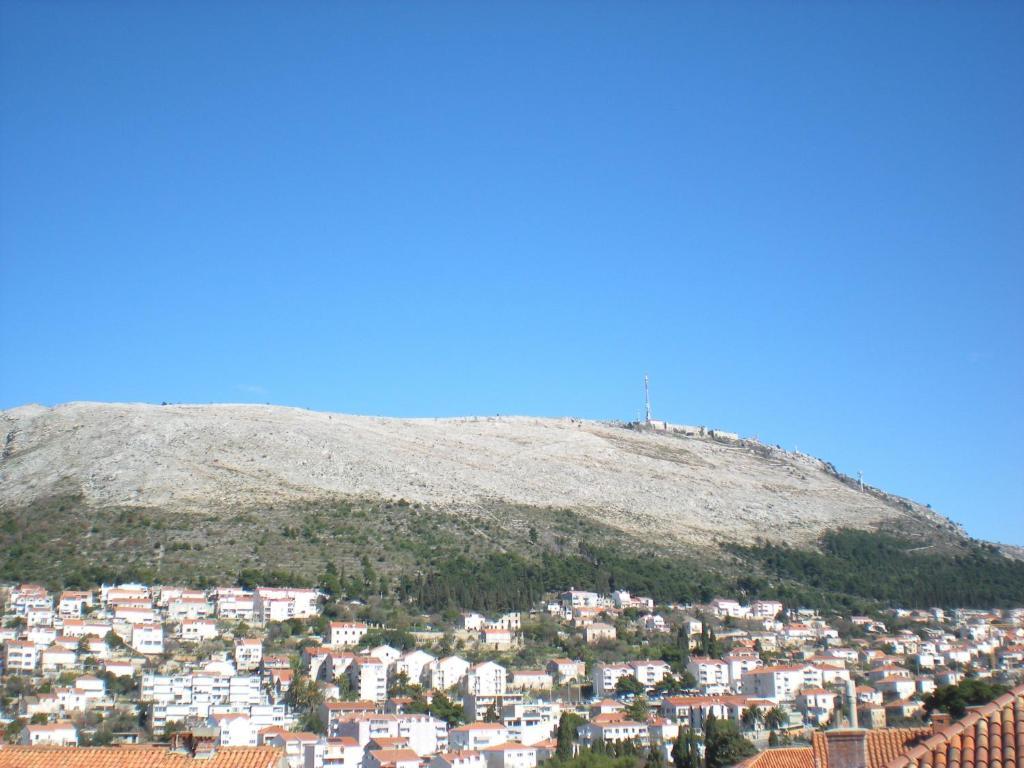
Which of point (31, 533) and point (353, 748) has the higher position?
point (31, 533)

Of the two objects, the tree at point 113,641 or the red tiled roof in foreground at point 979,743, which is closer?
the red tiled roof in foreground at point 979,743

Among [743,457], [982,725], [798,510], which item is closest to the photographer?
[982,725]

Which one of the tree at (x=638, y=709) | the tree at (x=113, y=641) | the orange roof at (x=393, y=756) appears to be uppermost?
the tree at (x=113, y=641)

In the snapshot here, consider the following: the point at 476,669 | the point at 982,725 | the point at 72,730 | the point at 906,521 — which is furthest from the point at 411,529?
the point at 982,725

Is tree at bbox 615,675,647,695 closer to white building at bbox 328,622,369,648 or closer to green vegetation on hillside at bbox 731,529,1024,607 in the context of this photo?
white building at bbox 328,622,369,648

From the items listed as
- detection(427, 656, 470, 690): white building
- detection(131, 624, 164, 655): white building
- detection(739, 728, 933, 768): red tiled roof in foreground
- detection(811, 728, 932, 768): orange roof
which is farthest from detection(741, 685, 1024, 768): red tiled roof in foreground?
detection(131, 624, 164, 655): white building

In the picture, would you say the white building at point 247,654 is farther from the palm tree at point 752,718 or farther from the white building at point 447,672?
the palm tree at point 752,718

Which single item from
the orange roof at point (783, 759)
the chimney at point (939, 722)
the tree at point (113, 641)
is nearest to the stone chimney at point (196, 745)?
the chimney at point (939, 722)

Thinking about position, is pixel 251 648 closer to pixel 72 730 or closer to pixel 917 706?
pixel 72 730
